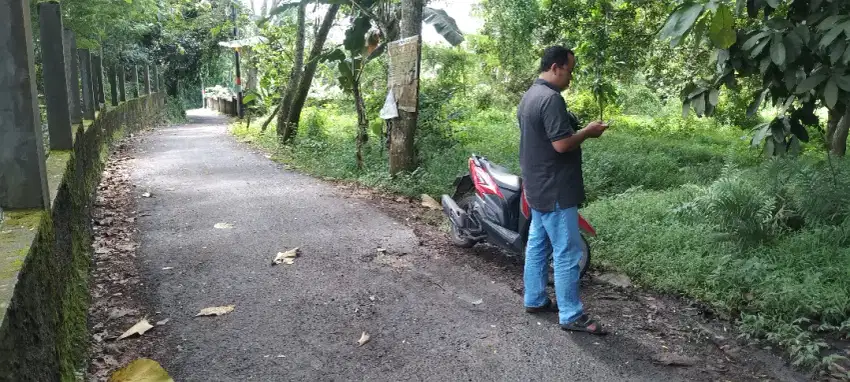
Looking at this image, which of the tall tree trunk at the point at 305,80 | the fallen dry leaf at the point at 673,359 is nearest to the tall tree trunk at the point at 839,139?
the fallen dry leaf at the point at 673,359

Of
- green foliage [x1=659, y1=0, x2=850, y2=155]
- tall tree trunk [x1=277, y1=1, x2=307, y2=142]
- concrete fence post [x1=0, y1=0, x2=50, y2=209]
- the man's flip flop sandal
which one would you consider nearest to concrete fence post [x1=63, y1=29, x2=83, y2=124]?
concrete fence post [x1=0, y1=0, x2=50, y2=209]

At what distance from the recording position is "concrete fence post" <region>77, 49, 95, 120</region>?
311 inches

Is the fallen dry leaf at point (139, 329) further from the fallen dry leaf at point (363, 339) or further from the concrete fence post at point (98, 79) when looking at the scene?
the concrete fence post at point (98, 79)

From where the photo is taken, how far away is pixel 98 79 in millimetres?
10359

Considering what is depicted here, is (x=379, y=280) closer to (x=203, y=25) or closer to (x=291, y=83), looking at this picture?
(x=291, y=83)

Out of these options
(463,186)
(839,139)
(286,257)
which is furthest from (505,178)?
(839,139)

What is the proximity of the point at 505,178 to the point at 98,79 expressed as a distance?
25.5 ft

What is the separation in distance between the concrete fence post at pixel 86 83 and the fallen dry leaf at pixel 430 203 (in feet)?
14.6

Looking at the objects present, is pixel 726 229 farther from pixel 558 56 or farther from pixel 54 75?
pixel 54 75

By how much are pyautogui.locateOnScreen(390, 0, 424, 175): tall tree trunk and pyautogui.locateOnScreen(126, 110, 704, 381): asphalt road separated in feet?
4.68

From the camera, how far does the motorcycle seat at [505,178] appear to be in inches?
217

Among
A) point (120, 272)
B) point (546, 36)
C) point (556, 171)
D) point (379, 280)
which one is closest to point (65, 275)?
point (120, 272)

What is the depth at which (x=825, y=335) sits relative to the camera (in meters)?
4.26

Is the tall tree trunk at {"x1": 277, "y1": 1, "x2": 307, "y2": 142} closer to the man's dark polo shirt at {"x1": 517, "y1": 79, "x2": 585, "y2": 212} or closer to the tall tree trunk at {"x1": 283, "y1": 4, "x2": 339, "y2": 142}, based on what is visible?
the tall tree trunk at {"x1": 283, "y1": 4, "x2": 339, "y2": 142}
